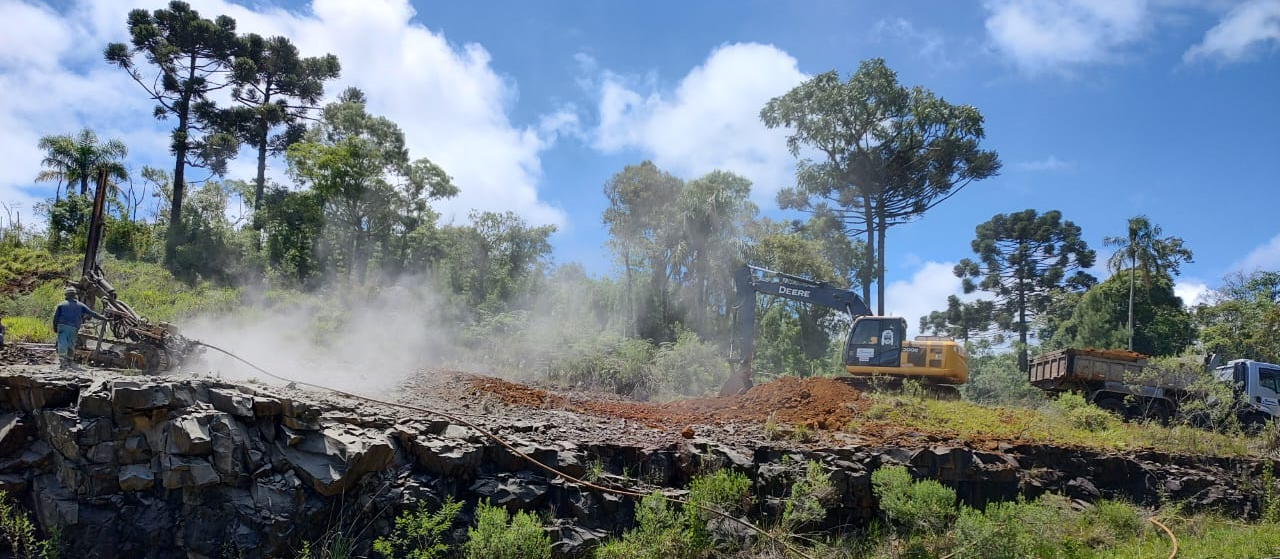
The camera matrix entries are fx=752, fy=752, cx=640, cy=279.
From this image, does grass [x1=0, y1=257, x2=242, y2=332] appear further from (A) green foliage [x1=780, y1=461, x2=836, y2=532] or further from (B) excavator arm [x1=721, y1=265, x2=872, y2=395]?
(A) green foliage [x1=780, y1=461, x2=836, y2=532]

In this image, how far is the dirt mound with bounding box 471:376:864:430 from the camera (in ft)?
46.3

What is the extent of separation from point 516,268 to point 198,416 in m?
26.6

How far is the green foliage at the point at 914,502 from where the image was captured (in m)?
10.9

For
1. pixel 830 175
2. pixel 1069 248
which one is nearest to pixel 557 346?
pixel 830 175

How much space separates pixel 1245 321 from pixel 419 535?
34023mm

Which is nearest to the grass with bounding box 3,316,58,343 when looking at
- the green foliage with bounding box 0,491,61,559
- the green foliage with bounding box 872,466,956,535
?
the green foliage with bounding box 0,491,61,559

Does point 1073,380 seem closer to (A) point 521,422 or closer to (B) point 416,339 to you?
(A) point 521,422

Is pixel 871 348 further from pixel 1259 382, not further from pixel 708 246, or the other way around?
pixel 708 246

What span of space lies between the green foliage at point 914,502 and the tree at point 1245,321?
75.7ft

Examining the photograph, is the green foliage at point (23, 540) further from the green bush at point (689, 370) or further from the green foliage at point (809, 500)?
the green bush at point (689, 370)

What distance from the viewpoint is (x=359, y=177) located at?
33188 millimetres

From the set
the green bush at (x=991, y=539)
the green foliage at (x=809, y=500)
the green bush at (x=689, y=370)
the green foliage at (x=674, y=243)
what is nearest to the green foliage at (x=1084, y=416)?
the green bush at (x=991, y=539)

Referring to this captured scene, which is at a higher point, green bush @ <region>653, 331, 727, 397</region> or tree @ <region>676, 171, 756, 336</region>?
tree @ <region>676, 171, 756, 336</region>

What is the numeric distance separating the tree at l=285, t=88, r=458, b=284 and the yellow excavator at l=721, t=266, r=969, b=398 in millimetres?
19778
